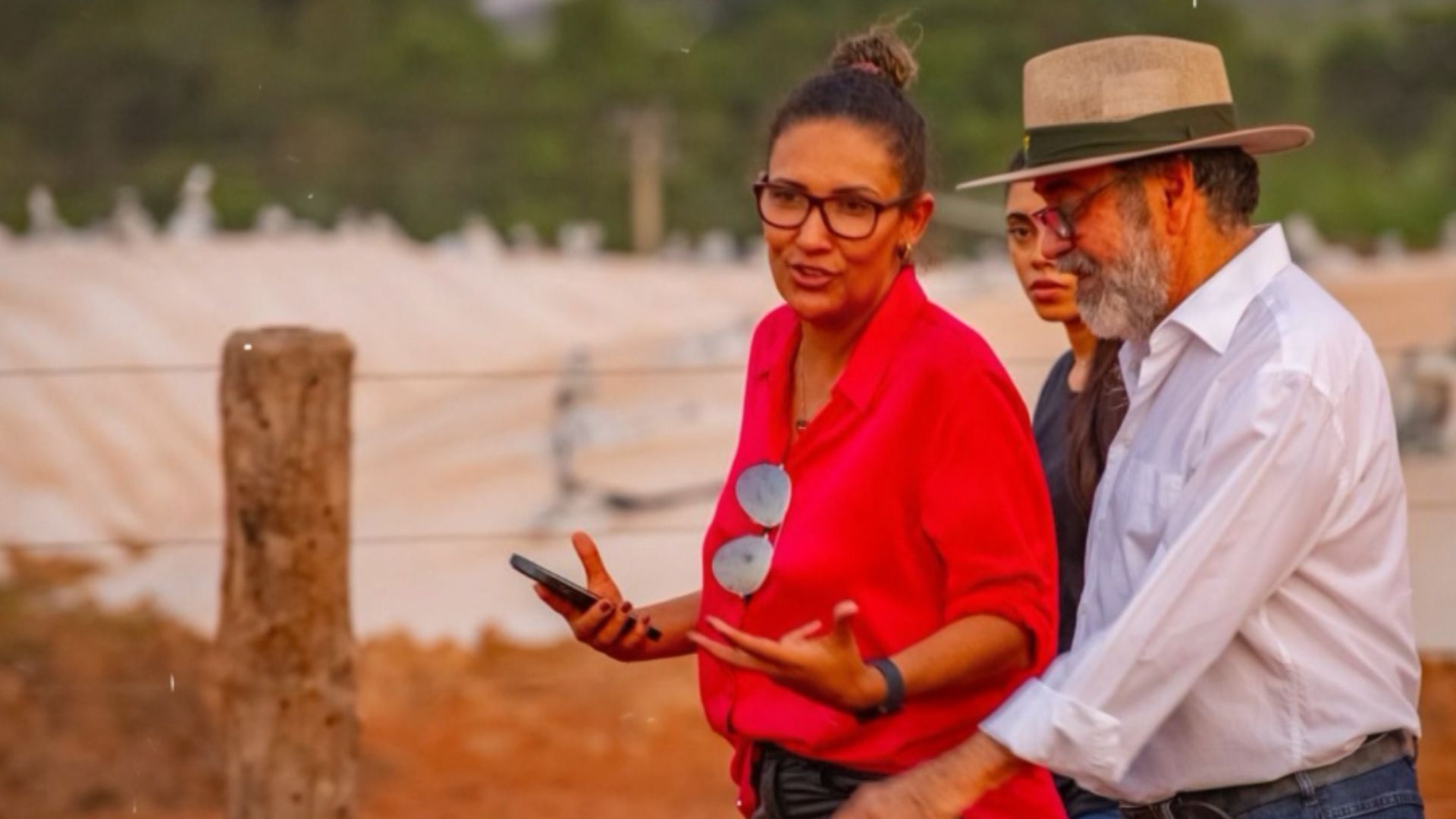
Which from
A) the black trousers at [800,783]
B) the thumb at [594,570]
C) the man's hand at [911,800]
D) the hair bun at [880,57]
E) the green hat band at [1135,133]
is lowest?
the black trousers at [800,783]

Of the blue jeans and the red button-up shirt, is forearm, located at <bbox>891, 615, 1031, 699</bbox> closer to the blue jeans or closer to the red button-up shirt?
the red button-up shirt

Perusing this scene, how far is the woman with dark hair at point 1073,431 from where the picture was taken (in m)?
3.30

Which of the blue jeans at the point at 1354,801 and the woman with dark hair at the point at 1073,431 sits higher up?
the woman with dark hair at the point at 1073,431

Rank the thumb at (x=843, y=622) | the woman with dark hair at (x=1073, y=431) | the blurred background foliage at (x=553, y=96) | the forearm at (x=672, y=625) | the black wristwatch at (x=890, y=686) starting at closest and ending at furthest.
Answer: the thumb at (x=843, y=622)
the black wristwatch at (x=890, y=686)
the forearm at (x=672, y=625)
the woman with dark hair at (x=1073, y=431)
the blurred background foliage at (x=553, y=96)

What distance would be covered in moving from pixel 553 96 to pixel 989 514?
942 cm

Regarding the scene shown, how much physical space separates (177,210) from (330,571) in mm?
6983

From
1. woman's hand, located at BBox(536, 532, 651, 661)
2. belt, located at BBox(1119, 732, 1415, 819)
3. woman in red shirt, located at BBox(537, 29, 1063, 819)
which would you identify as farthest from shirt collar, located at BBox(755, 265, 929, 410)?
belt, located at BBox(1119, 732, 1415, 819)

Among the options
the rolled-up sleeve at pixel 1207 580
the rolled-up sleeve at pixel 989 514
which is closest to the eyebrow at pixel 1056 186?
the rolled-up sleeve at pixel 989 514

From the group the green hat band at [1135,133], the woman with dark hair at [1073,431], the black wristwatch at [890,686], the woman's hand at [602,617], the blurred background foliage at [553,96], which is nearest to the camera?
the black wristwatch at [890,686]

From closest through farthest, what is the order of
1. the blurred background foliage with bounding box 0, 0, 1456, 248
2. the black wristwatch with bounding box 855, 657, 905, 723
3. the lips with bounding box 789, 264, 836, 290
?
1. the black wristwatch with bounding box 855, 657, 905, 723
2. the lips with bounding box 789, 264, 836, 290
3. the blurred background foliage with bounding box 0, 0, 1456, 248

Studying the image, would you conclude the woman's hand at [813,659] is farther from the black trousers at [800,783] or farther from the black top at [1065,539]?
the black top at [1065,539]

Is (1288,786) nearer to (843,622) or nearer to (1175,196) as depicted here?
(843,622)

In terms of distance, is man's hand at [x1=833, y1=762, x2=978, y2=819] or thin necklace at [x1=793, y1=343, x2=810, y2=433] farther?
thin necklace at [x1=793, y1=343, x2=810, y2=433]

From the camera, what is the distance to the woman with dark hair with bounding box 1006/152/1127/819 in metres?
3.30
